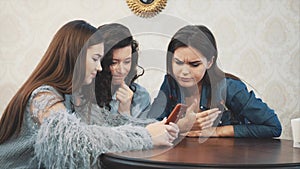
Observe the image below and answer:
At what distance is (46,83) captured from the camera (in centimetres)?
155

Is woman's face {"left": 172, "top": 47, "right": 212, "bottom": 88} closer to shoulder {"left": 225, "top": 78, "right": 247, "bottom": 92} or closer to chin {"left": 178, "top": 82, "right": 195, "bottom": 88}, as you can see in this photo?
chin {"left": 178, "top": 82, "right": 195, "bottom": 88}

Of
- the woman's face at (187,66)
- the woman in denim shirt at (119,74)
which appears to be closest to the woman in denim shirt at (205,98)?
the woman's face at (187,66)

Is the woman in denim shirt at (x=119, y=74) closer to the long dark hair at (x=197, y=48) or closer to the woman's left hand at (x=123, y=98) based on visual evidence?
the woman's left hand at (x=123, y=98)

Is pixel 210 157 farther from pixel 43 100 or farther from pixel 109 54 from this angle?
pixel 109 54

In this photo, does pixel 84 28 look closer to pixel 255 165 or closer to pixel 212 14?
pixel 255 165

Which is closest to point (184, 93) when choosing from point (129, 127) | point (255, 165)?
point (129, 127)

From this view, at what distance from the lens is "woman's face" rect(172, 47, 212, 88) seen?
1912mm

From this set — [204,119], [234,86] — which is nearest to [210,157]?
[204,119]

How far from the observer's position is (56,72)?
160cm

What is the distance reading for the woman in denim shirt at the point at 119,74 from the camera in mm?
1791

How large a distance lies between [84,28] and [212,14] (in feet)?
3.86

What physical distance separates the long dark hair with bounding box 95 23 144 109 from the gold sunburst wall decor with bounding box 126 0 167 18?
2.41 feet

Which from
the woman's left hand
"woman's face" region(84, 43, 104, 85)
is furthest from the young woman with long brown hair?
the woman's left hand

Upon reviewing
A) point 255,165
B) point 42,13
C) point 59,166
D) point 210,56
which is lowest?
point 59,166
